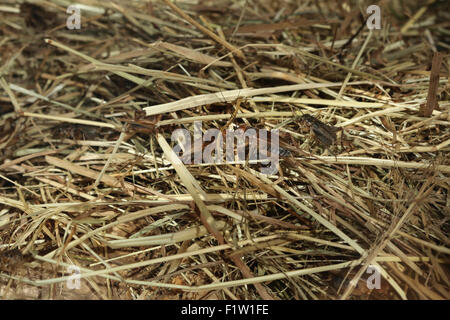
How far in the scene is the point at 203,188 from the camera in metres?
1.20

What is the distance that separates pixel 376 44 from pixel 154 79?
0.89 m

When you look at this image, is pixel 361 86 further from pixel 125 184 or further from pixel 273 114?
pixel 125 184

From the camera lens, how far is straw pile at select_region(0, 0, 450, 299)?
1.06m

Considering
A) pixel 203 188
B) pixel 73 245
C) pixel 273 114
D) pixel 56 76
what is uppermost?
pixel 56 76

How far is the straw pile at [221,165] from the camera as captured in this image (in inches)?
41.8

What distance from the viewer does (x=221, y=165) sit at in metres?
1.22

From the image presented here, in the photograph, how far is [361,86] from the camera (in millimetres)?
1397

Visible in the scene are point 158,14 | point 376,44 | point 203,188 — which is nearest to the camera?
point 203,188

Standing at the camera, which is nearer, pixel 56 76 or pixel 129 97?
pixel 129 97

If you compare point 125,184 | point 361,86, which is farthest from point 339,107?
point 125,184

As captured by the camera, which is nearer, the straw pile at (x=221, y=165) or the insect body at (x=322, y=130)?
the straw pile at (x=221, y=165)

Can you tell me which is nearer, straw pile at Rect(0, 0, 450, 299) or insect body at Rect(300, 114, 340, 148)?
straw pile at Rect(0, 0, 450, 299)

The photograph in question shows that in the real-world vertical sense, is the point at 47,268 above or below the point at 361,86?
below

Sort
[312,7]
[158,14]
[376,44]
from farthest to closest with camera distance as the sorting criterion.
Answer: [312,7] < [158,14] < [376,44]
